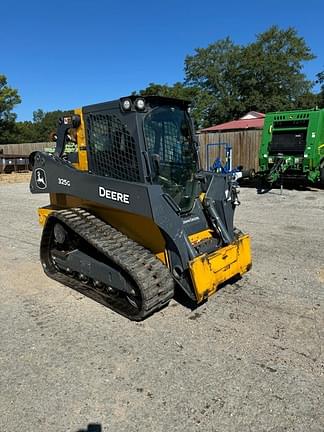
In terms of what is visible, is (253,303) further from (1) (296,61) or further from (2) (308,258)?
(1) (296,61)

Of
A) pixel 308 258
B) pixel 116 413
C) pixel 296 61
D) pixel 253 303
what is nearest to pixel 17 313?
pixel 116 413

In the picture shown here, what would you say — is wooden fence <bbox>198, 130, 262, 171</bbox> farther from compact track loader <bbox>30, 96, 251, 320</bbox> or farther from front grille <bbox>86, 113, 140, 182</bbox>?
front grille <bbox>86, 113, 140, 182</bbox>

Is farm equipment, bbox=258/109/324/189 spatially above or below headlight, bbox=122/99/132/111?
below

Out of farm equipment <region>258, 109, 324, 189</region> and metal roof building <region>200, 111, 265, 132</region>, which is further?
metal roof building <region>200, 111, 265, 132</region>

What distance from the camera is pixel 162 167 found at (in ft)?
14.0

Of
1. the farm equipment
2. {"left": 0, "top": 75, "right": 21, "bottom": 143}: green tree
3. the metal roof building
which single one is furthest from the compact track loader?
{"left": 0, "top": 75, "right": 21, "bottom": 143}: green tree

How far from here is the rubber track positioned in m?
3.67

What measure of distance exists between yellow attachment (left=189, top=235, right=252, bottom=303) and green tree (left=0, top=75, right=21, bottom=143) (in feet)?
141

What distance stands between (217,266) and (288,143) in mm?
10202

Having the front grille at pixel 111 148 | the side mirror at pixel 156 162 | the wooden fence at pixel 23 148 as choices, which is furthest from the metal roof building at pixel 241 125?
the side mirror at pixel 156 162

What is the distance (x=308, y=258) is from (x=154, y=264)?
2.95 meters

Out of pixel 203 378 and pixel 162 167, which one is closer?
pixel 203 378

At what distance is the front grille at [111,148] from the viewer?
4.01m

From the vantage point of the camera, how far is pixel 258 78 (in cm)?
4694
